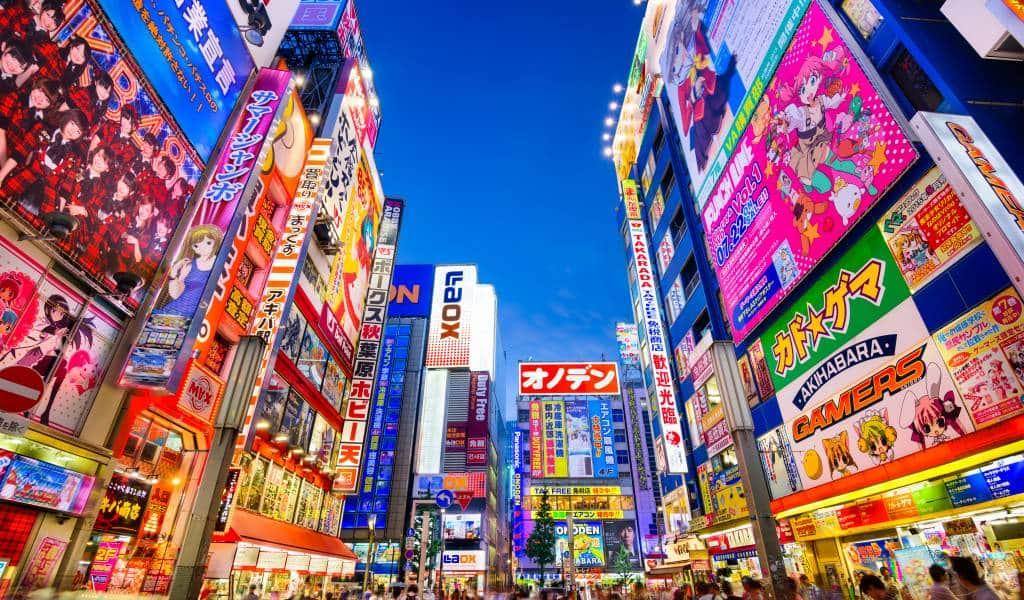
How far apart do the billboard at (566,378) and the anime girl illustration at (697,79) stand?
127ft

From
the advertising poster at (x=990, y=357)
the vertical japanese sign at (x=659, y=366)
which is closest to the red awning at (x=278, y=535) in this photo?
the vertical japanese sign at (x=659, y=366)

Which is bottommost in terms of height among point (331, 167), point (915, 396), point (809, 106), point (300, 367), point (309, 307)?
point (915, 396)

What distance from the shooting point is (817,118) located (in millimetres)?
13586

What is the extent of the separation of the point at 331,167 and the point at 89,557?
56.7ft

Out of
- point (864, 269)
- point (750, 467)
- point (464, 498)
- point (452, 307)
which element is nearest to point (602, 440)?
point (464, 498)

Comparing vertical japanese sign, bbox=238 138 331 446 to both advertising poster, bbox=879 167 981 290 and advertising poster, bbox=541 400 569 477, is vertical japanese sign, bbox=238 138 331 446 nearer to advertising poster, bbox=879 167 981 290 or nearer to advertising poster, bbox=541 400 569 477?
advertising poster, bbox=879 167 981 290

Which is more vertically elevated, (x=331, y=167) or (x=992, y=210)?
(x=331, y=167)

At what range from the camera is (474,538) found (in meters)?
53.3

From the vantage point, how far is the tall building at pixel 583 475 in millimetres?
59312

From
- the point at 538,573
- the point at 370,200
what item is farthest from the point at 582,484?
the point at 370,200

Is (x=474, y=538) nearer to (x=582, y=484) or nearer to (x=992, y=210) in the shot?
(x=582, y=484)

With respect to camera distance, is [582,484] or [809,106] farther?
[582,484]

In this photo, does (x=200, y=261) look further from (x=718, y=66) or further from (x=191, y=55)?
(x=718, y=66)

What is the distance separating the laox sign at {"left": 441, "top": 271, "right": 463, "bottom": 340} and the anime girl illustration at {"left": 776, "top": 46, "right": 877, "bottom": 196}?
2235 inches
